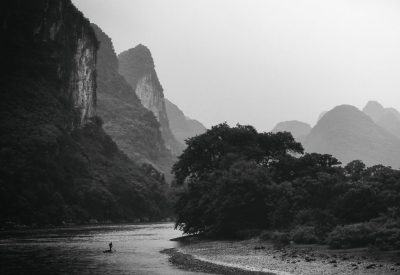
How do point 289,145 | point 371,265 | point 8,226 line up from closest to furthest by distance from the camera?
point 371,265
point 289,145
point 8,226

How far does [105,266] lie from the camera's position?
42.1 metres

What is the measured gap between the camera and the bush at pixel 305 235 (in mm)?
53684

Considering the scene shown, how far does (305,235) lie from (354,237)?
26.8 feet

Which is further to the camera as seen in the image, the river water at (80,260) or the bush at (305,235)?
the bush at (305,235)

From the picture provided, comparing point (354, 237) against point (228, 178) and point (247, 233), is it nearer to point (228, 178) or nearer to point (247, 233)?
point (247, 233)

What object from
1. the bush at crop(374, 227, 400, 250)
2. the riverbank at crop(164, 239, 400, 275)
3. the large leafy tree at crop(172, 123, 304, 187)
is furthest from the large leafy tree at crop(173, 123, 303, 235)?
the bush at crop(374, 227, 400, 250)

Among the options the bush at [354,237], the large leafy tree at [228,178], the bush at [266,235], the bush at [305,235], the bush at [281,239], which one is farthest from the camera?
the large leafy tree at [228,178]

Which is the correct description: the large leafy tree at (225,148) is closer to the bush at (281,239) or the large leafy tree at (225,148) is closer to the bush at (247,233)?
the bush at (247,233)

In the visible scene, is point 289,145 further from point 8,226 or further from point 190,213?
point 8,226

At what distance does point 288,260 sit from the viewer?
138ft

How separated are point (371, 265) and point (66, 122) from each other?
165m

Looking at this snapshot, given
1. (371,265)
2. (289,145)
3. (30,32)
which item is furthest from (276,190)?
(30,32)

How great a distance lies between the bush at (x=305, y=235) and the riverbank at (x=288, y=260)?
2013 millimetres

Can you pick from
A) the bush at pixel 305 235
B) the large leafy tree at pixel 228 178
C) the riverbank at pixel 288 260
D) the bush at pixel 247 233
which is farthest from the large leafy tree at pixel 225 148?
the riverbank at pixel 288 260
